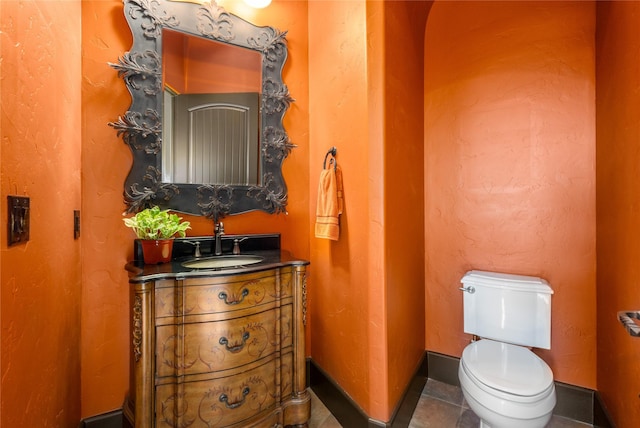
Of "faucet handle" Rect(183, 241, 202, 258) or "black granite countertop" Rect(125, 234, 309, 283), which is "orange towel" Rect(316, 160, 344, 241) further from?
"faucet handle" Rect(183, 241, 202, 258)

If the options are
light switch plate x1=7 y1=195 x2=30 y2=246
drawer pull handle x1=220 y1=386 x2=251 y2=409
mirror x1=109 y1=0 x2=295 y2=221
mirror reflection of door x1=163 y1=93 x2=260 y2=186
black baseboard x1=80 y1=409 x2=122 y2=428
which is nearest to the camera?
light switch plate x1=7 y1=195 x2=30 y2=246

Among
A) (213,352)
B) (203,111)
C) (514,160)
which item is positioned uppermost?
(203,111)

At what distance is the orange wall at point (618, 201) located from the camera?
3.58ft

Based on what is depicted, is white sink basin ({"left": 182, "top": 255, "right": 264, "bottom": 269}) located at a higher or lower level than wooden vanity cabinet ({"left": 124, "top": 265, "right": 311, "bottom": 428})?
higher

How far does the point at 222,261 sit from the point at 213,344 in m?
0.48

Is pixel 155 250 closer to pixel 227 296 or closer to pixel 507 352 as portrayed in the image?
pixel 227 296

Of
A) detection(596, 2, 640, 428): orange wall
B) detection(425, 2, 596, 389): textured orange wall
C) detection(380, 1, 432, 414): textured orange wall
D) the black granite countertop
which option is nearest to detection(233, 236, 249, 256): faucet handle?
the black granite countertop

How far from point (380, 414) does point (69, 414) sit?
1.39m

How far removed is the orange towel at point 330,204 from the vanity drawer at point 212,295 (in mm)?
418

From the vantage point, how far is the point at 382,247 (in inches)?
53.1

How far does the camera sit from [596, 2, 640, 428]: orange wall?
109cm

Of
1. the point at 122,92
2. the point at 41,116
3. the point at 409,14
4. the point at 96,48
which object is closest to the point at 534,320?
the point at 409,14

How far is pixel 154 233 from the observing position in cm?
129

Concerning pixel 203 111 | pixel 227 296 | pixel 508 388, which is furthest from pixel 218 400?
pixel 203 111
